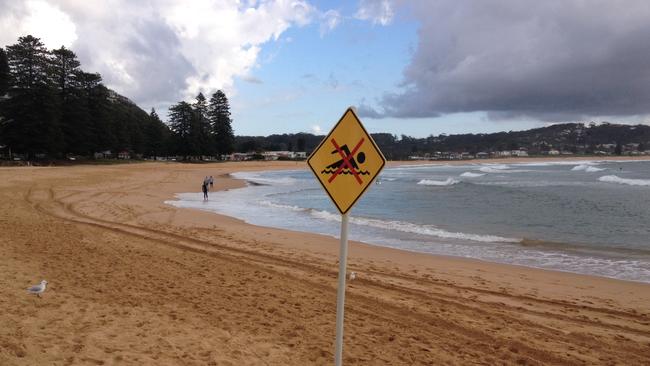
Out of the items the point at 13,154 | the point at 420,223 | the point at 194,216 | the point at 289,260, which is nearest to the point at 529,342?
the point at 289,260

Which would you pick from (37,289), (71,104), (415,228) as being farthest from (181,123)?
(37,289)

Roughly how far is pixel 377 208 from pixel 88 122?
44.3 meters

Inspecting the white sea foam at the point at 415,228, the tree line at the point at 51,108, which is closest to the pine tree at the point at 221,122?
the tree line at the point at 51,108

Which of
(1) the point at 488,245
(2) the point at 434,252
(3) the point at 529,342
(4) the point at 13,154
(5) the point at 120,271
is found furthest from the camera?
(4) the point at 13,154

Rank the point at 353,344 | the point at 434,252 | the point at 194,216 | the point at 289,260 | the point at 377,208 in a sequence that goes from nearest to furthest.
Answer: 1. the point at 353,344
2. the point at 289,260
3. the point at 434,252
4. the point at 194,216
5. the point at 377,208

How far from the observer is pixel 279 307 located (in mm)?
6543

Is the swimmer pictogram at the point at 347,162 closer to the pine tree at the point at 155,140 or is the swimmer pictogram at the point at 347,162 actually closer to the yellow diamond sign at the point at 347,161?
the yellow diamond sign at the point at 347,161

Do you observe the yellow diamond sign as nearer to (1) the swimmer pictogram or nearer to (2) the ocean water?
(1) the swimmer pictogram

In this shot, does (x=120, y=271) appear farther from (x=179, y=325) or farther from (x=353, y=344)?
(x=353, y=344)

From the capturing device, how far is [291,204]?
25828 millimetres

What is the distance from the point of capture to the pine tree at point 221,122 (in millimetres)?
88812

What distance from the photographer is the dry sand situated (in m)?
4.88

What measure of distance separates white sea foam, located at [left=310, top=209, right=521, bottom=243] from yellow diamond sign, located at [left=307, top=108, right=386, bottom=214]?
13.3 meters

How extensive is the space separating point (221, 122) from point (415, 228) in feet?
251
